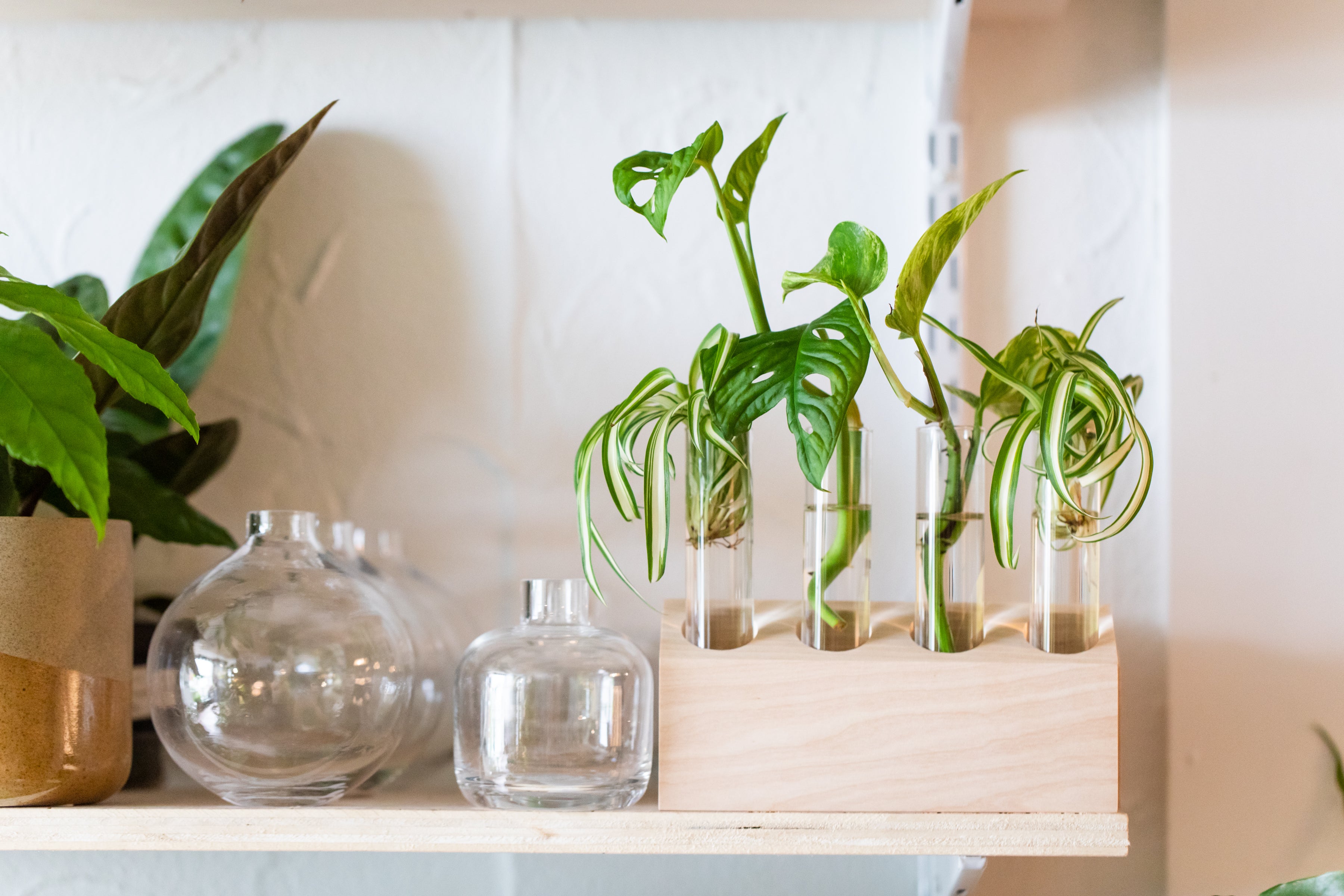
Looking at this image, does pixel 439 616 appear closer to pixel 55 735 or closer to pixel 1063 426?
pixel 55 735

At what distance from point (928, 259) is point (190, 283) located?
18.3 inches

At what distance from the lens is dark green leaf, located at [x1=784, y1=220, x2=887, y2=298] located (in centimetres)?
51

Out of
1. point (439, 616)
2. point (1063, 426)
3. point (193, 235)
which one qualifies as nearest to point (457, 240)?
point (193, 235)

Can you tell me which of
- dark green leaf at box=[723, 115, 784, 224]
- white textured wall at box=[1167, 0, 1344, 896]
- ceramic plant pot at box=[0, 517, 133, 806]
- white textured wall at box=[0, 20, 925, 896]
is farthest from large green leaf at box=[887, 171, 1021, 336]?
A: ceramic plant pot at box=[0, 517, 133, 806]

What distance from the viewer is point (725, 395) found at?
0.55 meters

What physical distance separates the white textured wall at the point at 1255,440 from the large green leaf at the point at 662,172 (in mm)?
435

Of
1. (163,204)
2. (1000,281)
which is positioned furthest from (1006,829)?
(163,204)

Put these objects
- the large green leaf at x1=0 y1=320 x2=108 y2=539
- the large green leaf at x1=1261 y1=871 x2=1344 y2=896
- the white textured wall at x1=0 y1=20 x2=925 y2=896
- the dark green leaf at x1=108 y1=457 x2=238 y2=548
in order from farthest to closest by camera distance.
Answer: the white textured wall at x1=0 y1=20 x2=925 y2=896 → the dark green leaf at x1=108 y1=457 x2=238 y2=548 → the large green leaf at x1=1261 y1=871 x2=1344 y2=896 → the large green leaf at x1=0 y1=320 x2=108 y2=539

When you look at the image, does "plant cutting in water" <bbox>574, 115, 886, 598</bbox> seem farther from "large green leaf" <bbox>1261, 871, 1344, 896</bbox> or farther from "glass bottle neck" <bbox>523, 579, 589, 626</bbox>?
"large green leaf" <bbox>1261, 871, 1344, 896</bbox>

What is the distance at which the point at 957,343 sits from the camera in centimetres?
76

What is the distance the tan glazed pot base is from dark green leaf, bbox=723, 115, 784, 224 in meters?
0.48

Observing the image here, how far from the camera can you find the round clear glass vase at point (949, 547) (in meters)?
0.59

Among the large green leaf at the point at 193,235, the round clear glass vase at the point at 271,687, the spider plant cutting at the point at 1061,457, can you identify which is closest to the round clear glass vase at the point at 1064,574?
the spider plant cutting at the point at 1061,457

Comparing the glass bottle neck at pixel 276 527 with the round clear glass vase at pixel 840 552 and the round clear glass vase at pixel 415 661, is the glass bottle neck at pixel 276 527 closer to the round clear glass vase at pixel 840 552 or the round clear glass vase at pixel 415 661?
the round clear glass vase at pixel 415 661
